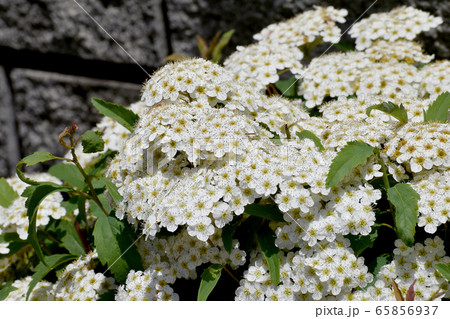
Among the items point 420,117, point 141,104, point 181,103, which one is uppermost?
point 181,103

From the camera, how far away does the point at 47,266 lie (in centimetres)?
245

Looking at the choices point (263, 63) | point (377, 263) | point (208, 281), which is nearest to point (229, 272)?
point (208, 281)

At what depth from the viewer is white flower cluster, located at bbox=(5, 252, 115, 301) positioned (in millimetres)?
2434

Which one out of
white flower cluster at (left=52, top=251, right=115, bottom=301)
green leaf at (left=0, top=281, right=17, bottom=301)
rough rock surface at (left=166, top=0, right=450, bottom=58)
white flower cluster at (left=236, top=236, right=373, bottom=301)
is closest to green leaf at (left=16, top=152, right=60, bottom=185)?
white flower cluster at (left=52, top=251, right=115, bottom=301)

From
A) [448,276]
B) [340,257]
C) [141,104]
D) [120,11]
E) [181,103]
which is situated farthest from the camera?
[120,11]

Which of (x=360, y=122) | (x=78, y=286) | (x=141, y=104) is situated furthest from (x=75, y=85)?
(x=360, y=122)

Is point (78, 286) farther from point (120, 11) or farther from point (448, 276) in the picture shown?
point (120, 11)

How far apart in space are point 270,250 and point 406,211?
0.53 meters

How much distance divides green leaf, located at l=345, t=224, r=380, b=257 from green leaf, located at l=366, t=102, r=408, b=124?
0.44 meters

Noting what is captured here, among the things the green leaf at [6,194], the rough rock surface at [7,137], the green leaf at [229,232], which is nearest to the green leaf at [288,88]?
the green leaf at [229,232]

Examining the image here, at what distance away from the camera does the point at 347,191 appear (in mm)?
2191

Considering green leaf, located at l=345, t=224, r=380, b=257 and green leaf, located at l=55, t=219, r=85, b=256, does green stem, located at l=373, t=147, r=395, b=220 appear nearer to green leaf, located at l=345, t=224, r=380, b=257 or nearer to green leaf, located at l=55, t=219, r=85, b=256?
green leaf, located at l=345, t=224, r=380, b=257

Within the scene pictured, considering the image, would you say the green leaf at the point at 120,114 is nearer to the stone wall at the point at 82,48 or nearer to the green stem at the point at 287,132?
the green stem at the point at 287,132

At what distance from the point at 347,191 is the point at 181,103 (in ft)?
2.54
